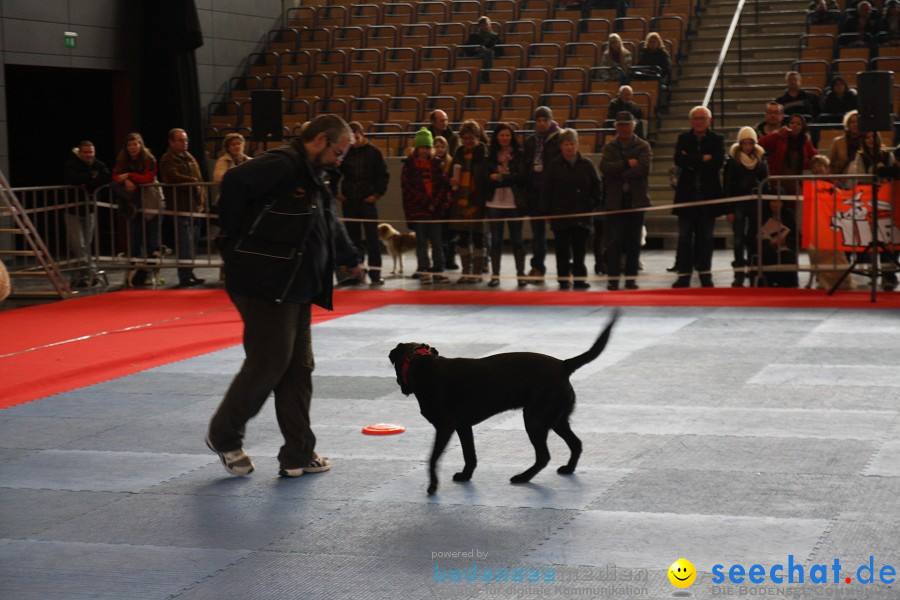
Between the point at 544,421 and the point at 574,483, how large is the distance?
0.38 meters

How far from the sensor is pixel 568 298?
1302 cm

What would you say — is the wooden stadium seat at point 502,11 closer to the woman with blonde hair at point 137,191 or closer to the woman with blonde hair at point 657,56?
the woman with blonde hair at point 657,56

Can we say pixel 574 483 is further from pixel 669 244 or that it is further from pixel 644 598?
pixel 669 244

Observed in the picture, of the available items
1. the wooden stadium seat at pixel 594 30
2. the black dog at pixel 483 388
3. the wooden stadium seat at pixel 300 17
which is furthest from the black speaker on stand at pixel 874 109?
the wooden stadium seat at pixel 300 17

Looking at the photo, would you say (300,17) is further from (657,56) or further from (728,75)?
(728,75)

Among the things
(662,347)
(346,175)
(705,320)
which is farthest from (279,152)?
(346,175)

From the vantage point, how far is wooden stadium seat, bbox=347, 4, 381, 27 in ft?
80.2

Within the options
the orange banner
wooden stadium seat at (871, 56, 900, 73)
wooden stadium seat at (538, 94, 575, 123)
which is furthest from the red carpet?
wooden stadium seat at (538, 94, 575, 123)

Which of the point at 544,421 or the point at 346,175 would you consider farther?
the point at 346,175

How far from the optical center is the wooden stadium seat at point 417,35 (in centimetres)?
2319

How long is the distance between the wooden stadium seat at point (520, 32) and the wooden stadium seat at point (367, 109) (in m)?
2.73

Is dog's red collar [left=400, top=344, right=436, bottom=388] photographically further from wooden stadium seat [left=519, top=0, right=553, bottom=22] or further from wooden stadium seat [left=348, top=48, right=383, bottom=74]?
wooden stadium seat [left=519, top=0, right=553, bottom=22]

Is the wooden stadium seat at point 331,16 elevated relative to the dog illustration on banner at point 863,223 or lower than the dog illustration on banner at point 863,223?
elevated

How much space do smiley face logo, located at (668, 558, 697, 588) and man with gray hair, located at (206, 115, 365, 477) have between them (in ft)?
7.26
